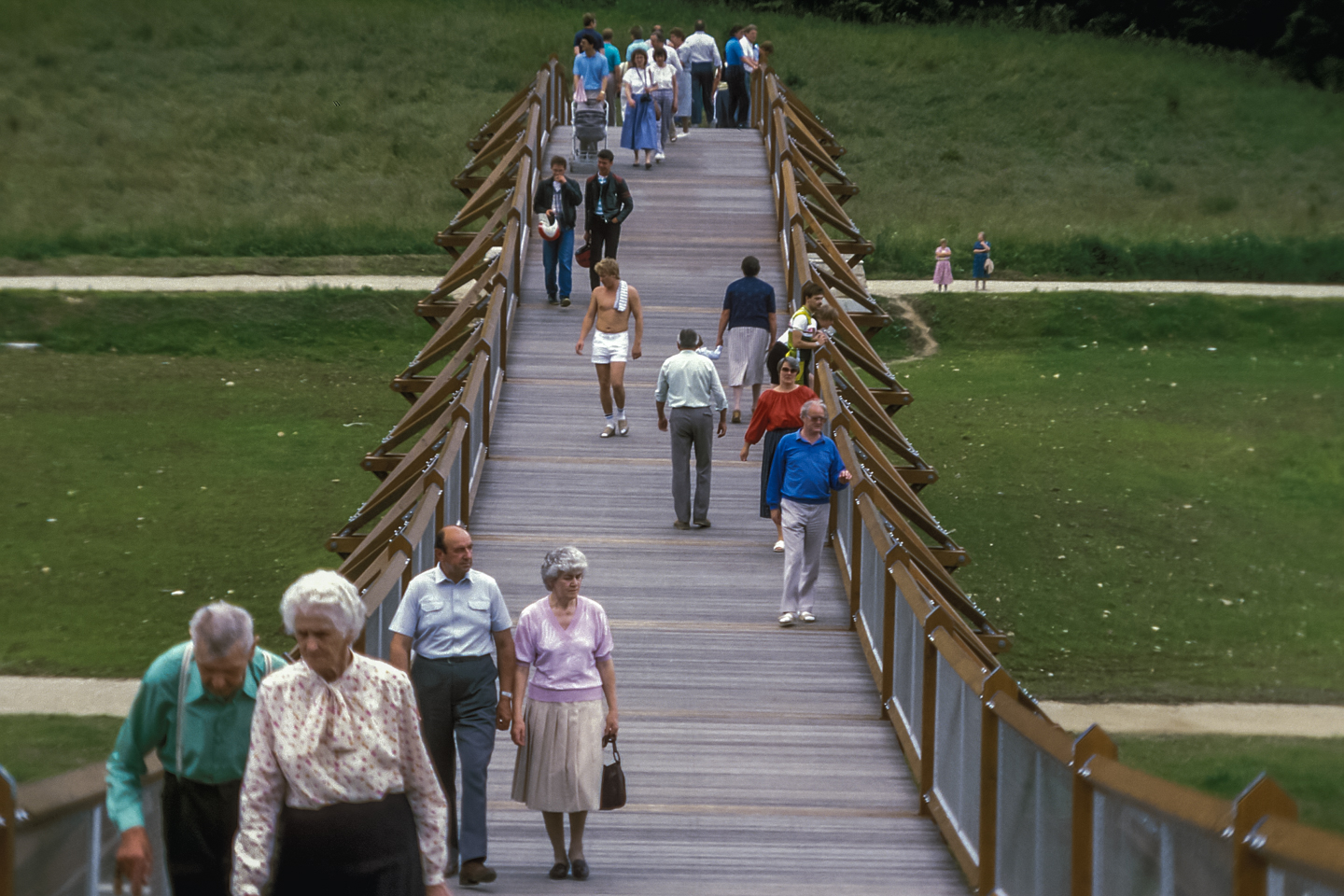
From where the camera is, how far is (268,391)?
31.0 metres

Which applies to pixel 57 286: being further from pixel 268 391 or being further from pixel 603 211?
pixel 603 211

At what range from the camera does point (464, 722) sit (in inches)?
303

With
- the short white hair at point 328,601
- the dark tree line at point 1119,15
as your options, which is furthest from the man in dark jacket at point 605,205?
the dark tree line at point 1119,15

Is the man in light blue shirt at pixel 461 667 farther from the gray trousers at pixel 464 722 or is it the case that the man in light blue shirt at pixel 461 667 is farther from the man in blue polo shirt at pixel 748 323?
the man in blue polo shirt at pixel 748 323

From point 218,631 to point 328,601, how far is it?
0.49m

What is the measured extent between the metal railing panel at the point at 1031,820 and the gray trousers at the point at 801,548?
4613 millimetres

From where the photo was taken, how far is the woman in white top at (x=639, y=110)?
2402 centimetres

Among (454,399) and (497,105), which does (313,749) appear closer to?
(454,399)

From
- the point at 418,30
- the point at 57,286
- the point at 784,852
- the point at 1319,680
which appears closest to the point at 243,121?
the point at 418,30

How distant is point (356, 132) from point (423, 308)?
30169mm

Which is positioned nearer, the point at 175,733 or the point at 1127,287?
the point at 175,733

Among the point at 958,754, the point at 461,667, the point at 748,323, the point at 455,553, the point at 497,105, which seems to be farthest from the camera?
the point at 497,105

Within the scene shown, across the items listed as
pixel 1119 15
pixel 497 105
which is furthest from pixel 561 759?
pixel 1119 15

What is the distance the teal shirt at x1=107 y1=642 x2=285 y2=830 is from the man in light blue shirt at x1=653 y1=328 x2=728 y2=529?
8.41 m
